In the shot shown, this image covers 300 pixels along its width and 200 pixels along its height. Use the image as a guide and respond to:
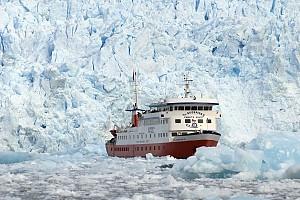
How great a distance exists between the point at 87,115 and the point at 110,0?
360 inches

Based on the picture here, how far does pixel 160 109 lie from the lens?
2597cm

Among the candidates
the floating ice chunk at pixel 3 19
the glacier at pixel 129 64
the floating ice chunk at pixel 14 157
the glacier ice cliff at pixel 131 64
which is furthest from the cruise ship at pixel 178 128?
the floating ice chunk at pixel 3 19

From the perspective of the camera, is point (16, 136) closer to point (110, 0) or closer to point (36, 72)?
point (36, 72)

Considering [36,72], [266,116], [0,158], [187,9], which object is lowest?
[0,158]

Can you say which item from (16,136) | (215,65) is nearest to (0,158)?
(16,136)

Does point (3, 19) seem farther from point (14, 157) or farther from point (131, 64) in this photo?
point (14, 157)

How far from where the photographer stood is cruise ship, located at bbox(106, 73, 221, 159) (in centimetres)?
2352

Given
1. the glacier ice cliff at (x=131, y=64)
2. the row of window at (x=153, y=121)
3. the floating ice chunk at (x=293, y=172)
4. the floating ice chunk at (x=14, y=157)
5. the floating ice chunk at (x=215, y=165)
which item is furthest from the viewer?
the glacier ice cliff at (x=131, y=64)

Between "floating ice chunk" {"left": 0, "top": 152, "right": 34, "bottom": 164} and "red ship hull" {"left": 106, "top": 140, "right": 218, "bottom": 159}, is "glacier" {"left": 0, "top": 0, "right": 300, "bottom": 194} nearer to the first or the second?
"red ship hull" {"left": 106, "top": 140, "right": 218, "bottom": 159}

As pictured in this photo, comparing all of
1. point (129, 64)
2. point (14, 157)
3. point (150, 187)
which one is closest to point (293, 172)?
point (150, 187)

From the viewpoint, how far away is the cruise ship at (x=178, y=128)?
23516mm

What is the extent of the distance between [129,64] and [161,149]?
964cm

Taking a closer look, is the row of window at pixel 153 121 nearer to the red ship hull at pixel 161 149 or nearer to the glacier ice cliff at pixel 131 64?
the red ship hull at pixel 161 149

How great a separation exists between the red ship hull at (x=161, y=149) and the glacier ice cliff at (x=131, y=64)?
1907 mm
